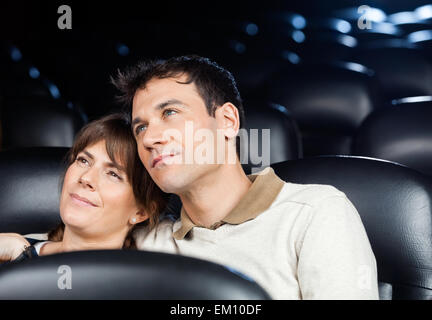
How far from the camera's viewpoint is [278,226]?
1.10 metres

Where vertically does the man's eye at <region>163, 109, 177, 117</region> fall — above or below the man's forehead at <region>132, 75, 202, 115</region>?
below

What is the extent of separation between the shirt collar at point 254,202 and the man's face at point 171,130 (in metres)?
0.09

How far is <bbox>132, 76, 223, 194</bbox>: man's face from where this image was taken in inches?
46.0

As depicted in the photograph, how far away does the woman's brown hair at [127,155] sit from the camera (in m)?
1.30

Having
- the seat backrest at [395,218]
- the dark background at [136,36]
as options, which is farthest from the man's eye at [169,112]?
the dark background at [136,36]

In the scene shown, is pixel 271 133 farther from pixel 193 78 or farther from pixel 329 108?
pixel 329 108

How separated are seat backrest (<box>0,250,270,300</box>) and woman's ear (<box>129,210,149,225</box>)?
77 centimetres

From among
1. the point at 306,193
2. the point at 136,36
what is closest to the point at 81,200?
the point at 306,193

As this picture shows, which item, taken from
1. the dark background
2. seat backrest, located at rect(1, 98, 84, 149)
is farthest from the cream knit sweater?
the dark background

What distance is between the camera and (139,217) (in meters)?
1.33

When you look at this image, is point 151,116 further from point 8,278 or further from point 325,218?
point 8,278

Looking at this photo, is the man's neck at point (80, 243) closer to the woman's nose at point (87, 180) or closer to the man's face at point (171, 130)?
the woman's nose at point (87, 180)

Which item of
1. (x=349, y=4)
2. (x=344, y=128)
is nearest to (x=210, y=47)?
(x=344, y=128)

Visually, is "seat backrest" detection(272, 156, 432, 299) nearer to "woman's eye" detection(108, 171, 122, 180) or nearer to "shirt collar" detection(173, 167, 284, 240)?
"shirt collar" detection(173, 167, 284, 240)
